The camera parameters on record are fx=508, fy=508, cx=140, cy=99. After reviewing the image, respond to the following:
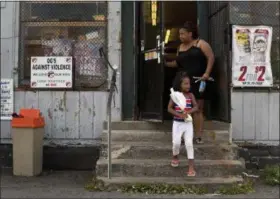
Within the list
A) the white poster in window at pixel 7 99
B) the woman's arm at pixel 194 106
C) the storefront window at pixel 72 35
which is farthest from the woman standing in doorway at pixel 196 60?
the white poster in window at pixel 7 99

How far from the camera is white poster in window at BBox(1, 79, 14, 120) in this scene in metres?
8.72

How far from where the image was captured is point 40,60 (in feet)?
28.7

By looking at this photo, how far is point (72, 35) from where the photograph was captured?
8.80 metres

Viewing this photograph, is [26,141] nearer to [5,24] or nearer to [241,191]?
[5,24]

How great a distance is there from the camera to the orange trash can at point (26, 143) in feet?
25.8

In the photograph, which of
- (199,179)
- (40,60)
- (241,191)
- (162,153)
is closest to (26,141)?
(40,60)

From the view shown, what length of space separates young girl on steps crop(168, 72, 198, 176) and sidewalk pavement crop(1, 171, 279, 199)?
0.67m

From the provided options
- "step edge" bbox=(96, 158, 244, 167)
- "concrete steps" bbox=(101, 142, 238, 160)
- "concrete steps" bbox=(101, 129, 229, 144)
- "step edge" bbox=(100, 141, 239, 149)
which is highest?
"concrete steps" bbox=(101, 129, 229, 144)

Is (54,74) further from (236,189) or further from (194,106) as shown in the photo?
(236,189)

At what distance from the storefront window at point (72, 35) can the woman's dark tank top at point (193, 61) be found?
158cm

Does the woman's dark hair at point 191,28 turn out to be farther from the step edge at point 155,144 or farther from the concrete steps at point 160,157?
the step edge at point 155,144

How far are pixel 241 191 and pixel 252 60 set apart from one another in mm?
2593

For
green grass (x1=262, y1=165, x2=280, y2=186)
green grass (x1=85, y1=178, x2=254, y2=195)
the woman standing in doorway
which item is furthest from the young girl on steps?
green grass (x1=262, y1=165, x2=280, y2=186)

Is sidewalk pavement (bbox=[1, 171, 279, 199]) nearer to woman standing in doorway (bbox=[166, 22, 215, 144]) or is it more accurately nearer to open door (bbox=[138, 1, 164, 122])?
woman standing in doorway (bbox=[166, 22, 215, 144])
